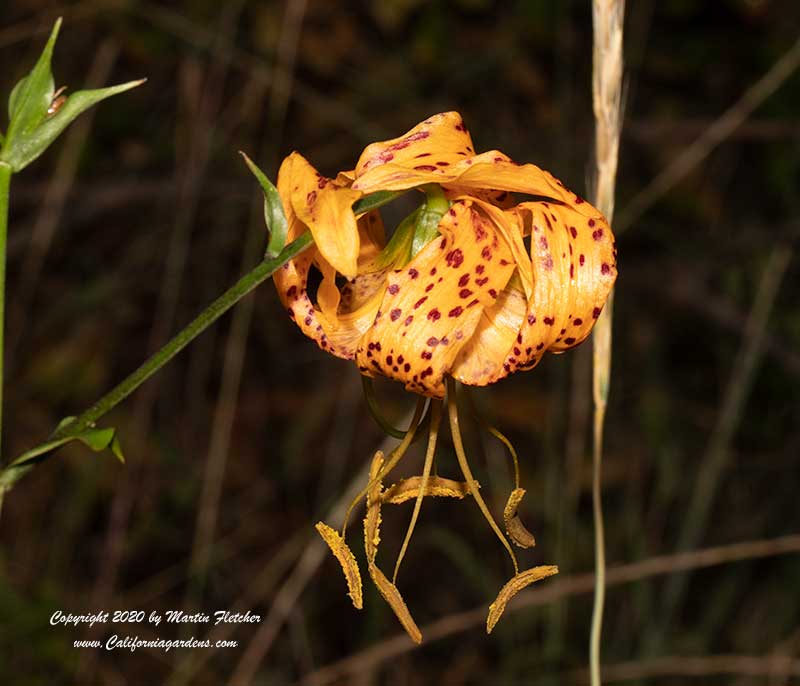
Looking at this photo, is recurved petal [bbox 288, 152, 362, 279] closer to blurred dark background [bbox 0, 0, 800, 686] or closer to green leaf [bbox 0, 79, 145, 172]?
green leaf [bbox 0, 79, 145, 172]

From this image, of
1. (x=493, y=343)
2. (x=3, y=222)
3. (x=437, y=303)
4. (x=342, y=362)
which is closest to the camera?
(x=3, y=222)

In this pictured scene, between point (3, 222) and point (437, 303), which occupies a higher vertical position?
point (3, 222)

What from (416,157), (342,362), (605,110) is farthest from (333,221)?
(342,362)

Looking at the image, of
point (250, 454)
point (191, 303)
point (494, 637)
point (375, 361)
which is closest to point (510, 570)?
point (494, 637)

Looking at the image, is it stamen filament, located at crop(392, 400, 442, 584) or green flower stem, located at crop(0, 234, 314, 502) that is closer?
green flower stem, located at crop(0, 234, 314, 502)

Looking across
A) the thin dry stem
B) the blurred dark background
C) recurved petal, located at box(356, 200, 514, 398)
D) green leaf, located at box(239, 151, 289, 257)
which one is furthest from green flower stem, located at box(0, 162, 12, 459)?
the blurred dark background

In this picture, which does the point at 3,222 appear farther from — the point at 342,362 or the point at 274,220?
the point at 342,362

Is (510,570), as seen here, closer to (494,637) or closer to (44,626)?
(494,637)
